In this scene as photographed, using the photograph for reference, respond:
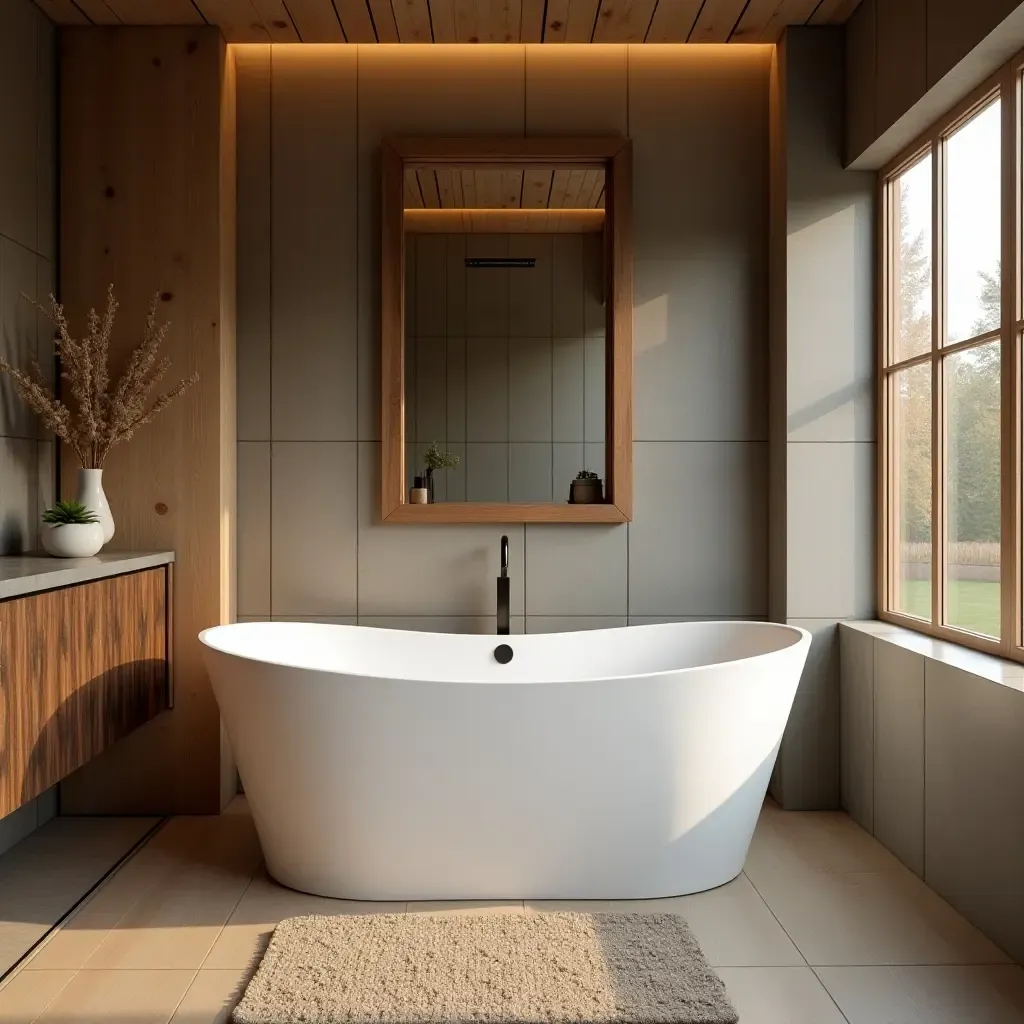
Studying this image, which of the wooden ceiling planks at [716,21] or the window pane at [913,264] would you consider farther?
the wooden ceiling planks at [716,21]

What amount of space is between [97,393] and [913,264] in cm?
258

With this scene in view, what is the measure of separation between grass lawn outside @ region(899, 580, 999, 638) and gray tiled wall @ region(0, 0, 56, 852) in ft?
9.03

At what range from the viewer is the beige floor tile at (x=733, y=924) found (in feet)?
7.25

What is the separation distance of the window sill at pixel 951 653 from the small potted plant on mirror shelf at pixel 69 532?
7.77 ft

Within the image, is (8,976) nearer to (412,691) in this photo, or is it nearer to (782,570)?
(412,691)

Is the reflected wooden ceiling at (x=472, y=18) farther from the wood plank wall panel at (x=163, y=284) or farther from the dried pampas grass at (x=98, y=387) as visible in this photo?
the dried pampas grass at (x=98, y=387)

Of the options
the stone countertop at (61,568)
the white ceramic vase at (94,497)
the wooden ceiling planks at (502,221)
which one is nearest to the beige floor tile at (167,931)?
the stone countertop at (61,568)

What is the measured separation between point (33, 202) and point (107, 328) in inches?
17.8

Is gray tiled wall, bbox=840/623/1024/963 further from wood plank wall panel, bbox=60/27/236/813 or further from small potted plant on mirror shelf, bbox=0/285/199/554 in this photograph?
small potted plant on mirror shelf, bbox=0/285/199/554

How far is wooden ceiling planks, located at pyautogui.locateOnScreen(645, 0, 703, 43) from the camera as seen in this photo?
304cm

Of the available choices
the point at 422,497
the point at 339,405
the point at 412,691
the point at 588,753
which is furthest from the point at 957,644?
the point at 339,405

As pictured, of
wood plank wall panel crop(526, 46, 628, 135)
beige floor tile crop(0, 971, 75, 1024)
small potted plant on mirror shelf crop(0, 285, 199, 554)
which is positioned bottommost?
beige floor tile crop(0, 971, 75, 1024)

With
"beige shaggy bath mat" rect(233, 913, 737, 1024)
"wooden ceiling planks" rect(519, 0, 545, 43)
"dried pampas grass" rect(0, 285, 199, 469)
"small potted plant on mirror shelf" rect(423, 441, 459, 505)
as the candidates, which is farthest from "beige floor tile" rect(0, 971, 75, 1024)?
"wooden ceiling planks" rect(519, 0, 545, 43)

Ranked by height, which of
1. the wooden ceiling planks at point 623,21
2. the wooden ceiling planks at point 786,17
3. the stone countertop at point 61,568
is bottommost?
the stone countertop at point 61,568
